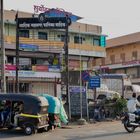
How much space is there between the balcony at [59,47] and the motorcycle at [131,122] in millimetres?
31479

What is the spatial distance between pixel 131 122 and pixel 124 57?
170ft

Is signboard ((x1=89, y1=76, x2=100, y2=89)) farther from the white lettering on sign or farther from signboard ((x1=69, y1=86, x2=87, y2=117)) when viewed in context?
the white lettering on sign

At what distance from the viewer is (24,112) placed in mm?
17172

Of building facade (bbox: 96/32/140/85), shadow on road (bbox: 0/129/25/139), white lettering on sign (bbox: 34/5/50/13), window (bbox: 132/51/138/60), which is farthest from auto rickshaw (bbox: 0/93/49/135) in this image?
window (bbox: 132/51/138/60)

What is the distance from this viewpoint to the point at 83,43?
55.6m

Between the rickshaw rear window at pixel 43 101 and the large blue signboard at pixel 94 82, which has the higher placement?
the large blue signboard at pixel 94 82

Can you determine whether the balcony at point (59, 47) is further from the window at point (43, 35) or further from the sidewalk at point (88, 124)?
the sidewalk at point (88, 124)

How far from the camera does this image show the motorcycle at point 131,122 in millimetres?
17516

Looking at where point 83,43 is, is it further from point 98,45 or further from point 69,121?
point 69,121

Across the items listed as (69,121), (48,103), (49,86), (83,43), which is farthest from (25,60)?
(48,103)

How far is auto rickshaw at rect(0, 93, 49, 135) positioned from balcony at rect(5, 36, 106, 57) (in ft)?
99.9

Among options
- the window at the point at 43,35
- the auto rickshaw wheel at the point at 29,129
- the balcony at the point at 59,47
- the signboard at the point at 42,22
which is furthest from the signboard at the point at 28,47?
the auto rickshaw wheel at the point at 29,129

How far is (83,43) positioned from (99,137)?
131 ft

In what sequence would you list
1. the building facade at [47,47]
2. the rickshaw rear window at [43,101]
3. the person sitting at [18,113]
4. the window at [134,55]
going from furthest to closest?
the window at [134,55] < the building facade at [47,47] < the rickshaw rear window at [43,101] < the person sitting at [18,113]
